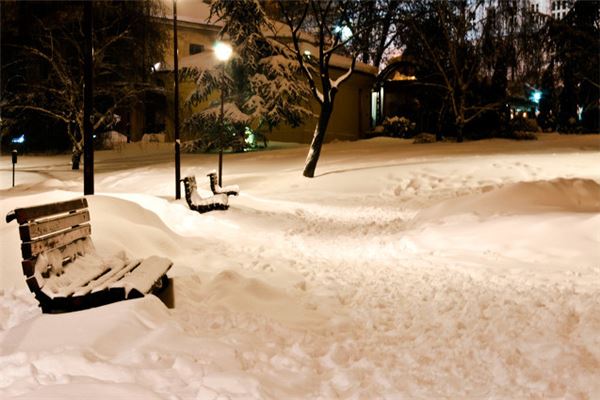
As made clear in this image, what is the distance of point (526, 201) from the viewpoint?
11.3 metres

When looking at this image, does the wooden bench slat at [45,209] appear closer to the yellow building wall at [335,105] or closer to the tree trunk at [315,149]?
the tree trunk at [315,149]

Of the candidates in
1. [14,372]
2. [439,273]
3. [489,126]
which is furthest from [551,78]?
[14,372]

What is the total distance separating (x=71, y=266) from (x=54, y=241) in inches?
19.2

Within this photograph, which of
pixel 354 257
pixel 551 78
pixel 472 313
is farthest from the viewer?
pixel 551 78

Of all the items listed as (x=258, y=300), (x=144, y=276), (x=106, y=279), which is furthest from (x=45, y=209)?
(x=258, y=300)

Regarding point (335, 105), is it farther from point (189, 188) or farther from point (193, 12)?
point (189, 188)

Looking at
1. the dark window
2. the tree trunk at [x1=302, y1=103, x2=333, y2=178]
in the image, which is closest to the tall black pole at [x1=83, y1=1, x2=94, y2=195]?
the tree trunk at [x1=302, y1=103, x2=333, y2=178]

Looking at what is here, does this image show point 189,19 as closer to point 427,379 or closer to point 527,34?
point 527,34

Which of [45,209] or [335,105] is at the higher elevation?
[335,105]

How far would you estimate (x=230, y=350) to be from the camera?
4895mm

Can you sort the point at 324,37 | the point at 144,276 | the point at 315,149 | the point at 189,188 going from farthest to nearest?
the point at 324,37 < the point at 315,149 < the point at 189,188 < the point at 144,276

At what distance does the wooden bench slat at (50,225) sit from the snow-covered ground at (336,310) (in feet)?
2.40

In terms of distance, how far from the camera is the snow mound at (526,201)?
10922mm

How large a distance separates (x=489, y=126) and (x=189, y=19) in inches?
802
